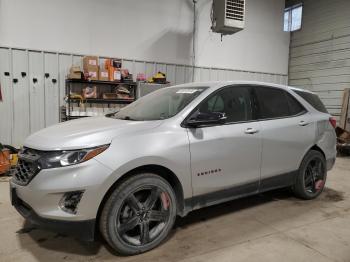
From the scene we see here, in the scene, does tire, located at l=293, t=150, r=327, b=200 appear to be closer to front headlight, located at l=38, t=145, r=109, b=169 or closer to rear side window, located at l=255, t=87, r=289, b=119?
rear side window, located at l=255, t=87, r=289, b=119

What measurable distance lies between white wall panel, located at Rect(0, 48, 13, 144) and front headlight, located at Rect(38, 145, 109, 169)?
13.6ft

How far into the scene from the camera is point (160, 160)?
229cm

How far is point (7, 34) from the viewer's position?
17.9ft

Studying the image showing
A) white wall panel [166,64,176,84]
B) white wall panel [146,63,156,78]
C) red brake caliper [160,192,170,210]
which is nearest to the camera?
red brake caliper [160,192,170,210]

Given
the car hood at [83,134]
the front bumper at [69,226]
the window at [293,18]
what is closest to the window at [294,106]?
the car hood at [83,134]

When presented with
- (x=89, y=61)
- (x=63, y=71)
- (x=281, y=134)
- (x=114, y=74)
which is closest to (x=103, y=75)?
(x=114, y=74)

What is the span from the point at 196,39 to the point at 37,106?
4046 mm

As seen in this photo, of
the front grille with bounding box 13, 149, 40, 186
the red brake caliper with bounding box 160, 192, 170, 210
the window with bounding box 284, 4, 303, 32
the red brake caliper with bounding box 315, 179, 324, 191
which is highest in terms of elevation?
the window with bounding box 284, 4, 303, 32

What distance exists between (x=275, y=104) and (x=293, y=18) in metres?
7.50

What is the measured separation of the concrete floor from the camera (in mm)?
2273

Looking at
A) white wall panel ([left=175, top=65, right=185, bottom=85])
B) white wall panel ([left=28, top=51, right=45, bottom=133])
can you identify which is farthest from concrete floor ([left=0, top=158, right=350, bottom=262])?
white wall panel ([left=175, top=65, right=185, bottom=85])

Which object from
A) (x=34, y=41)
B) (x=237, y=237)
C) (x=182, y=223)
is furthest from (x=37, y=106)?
(x=237, y=237)

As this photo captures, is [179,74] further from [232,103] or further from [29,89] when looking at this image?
[232,103]

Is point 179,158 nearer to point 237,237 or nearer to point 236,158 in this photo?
point 236,158
